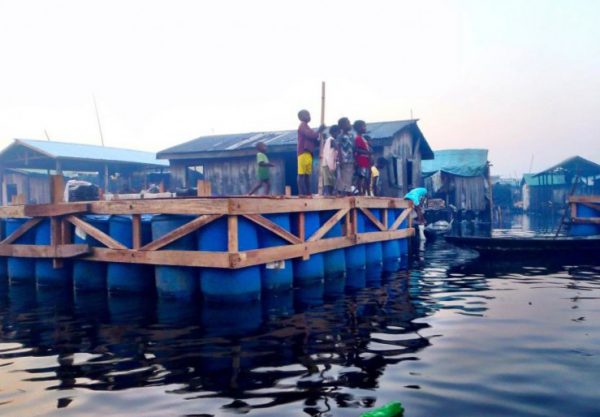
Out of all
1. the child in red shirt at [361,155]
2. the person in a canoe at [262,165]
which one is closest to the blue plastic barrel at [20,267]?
the person in a canoe at [262,165]

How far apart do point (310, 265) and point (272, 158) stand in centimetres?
1145

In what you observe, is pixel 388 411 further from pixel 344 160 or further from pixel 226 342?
pixel 344 160

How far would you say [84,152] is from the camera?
2517cm

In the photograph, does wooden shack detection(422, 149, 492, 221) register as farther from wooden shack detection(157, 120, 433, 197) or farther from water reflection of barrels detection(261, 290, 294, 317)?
water reflection of barrels detection(261, 290, 294, 317)

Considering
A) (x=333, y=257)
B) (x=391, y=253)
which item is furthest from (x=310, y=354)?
(x=391, y=253)

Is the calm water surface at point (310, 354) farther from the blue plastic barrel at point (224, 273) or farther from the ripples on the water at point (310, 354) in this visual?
the blue plastic barrel at point (224, 273)

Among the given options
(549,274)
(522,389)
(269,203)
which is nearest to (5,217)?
(269,203)

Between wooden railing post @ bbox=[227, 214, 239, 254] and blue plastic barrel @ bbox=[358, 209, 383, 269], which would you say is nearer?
wooden railing post @ bbox=[227, 214, 239, 254]

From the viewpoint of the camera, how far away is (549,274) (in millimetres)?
10289

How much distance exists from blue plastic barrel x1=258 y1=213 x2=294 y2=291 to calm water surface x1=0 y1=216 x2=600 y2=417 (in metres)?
0.37

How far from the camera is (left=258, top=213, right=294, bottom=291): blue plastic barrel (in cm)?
787

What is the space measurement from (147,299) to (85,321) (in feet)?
4.60

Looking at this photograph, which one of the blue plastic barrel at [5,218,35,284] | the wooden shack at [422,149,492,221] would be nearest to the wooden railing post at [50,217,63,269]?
the blue plastic barrel at [5,218,35,284]

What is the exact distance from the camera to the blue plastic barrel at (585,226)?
14.2 meters
